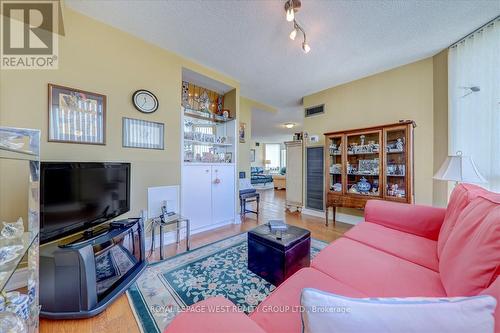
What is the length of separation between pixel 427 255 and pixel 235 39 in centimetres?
269

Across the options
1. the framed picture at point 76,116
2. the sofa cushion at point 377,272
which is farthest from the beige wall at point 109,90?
the sofa cushion at point 377,272

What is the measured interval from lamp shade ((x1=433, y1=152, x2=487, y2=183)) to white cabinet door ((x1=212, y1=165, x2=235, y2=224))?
2.71 meters

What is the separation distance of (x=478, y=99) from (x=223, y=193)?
339 centimetres

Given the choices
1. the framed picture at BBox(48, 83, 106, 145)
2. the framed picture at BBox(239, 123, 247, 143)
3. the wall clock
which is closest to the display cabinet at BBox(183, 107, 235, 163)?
the wall clock

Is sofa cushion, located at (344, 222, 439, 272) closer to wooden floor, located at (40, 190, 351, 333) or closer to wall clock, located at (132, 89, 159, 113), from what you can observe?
wooden floor, located at (40, 190, 351, 333)

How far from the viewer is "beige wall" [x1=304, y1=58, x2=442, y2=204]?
8.64ft

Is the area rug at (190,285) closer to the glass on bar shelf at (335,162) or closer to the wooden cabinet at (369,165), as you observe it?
the wooden cabinet at (369,165)

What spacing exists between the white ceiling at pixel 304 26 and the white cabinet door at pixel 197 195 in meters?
1.62

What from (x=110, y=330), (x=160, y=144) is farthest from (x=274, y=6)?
(x=110, y=330)

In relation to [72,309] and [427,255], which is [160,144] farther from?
[427,255]

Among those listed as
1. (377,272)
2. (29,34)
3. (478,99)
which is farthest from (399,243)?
(29,34)

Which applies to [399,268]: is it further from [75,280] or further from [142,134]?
[142,134]

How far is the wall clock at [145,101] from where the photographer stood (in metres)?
2.23

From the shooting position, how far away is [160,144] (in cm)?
247
